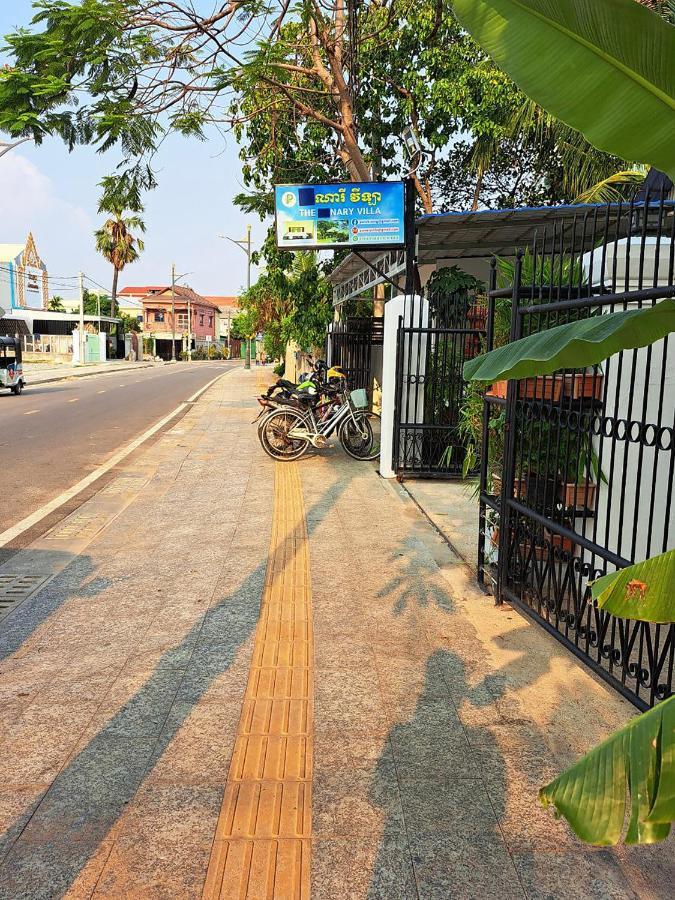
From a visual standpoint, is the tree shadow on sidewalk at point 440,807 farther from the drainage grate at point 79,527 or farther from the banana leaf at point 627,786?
the drainage grate at point 79,527

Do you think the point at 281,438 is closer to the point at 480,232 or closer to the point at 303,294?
the point at 480,232

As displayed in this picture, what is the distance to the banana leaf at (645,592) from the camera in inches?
70.7

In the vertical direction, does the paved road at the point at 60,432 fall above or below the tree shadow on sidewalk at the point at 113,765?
below

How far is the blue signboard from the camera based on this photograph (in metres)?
10.9

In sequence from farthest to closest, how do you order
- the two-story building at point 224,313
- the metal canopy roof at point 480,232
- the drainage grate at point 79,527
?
1. the two-story building at point 224,313
2. the metal canopy roof at point 480,232
3. the drainage grate at point 79,527

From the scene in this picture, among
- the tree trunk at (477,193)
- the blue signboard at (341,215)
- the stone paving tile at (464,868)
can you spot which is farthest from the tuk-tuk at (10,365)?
the stone paving tile at (464,868)

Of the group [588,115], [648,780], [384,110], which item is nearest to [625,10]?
[588,115]

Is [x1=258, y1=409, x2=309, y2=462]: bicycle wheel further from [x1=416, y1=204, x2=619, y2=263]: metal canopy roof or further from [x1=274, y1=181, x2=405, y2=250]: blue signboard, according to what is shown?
[x1=416, y1=204, x2=619, y2=263]: metal canopy roof

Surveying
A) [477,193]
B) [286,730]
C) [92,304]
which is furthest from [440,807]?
[92,304]

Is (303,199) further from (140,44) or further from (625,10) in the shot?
(625,10)

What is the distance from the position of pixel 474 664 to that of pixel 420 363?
6770 mm

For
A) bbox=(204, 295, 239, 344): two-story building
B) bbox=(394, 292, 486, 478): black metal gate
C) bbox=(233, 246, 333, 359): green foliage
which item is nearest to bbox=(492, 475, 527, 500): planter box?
bbox=(394, 292, 486, 478): black metal gate

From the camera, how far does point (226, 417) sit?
62.2 ft

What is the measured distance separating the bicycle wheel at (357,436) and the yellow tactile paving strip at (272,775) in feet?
21.1
